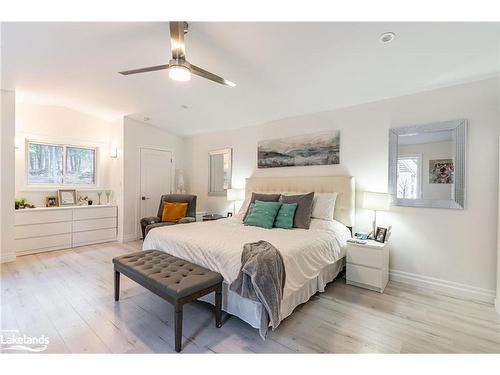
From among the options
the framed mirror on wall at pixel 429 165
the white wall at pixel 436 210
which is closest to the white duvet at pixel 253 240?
the white wall at pixel 436 210

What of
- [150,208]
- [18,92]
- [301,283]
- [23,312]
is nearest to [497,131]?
[301,283]

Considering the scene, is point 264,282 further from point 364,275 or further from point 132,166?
point 132,166

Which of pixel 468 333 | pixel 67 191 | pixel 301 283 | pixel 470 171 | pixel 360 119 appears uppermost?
pixel 360 119

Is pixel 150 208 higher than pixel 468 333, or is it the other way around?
pixel 150 208

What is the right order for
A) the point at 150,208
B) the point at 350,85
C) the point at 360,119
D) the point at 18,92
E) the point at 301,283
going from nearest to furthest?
1. the point at 301,283
2. the point at 350,85
3. the point at 360,119
4. the point at 18,92
5. the point at 150,208

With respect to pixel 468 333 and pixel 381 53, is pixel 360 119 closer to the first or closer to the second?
pixel 381 53

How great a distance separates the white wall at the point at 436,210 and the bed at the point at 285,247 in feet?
1.00

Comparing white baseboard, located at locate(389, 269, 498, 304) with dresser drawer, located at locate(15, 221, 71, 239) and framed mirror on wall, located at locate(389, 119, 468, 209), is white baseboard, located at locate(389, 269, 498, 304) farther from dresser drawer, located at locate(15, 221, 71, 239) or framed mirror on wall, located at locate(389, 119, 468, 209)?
dresser drawer, located at locate(15, 221, 71, 239)

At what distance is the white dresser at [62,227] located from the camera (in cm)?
382

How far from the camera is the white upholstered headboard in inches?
127

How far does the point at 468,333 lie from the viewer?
6.28 ft

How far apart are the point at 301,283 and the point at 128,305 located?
1.73 meters

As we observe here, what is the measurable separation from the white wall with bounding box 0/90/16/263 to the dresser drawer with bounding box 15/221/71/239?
0.26 m

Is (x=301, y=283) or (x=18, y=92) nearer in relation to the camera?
Result: (x=301, y=283)
